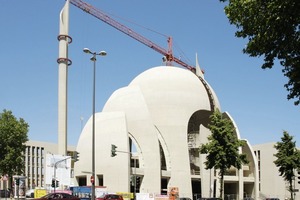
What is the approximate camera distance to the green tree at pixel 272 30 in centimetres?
1503

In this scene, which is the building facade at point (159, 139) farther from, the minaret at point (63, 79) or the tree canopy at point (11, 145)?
the tree canopy at point (11, 145)

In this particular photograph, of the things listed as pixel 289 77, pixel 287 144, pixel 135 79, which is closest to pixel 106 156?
pixel 135 79

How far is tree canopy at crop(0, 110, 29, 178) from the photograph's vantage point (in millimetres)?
54188

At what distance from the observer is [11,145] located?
5547 centimetres

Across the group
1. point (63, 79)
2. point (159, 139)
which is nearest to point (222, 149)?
point (159, 139)

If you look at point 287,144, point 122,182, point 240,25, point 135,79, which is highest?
point 135,79

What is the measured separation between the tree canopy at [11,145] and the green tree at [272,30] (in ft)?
140

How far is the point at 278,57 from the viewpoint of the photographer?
17625mm

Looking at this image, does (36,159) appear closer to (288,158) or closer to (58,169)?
(58,169)

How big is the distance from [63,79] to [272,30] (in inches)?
2226

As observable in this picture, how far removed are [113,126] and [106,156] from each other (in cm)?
440

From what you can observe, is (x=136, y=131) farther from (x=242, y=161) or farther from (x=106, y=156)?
(x=242, y=161)

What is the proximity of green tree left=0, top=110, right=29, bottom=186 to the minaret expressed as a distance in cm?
1085

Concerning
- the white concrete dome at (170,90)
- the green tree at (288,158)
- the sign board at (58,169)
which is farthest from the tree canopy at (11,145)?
the green tree at (288,158)
